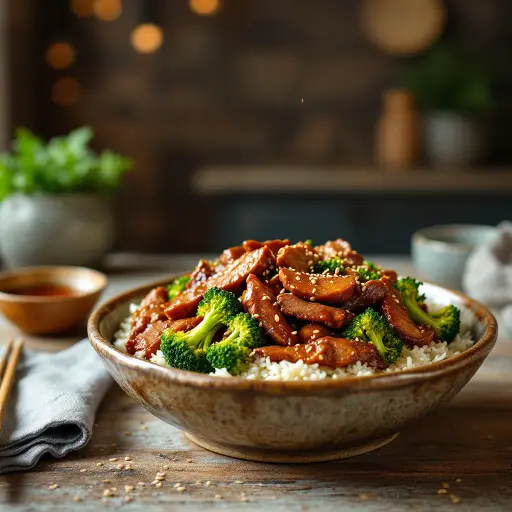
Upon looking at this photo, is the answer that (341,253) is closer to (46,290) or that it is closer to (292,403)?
(292,403)

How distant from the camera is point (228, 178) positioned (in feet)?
18.4

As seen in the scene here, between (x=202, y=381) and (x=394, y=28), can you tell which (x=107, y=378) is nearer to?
(x=202, y=381)

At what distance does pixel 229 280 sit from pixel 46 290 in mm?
1130

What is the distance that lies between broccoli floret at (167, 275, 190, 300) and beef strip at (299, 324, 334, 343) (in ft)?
1.53

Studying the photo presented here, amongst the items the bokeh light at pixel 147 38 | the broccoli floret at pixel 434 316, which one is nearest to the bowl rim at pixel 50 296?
the broccoli floret at pixel 434 316

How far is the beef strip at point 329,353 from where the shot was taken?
1.51 meters

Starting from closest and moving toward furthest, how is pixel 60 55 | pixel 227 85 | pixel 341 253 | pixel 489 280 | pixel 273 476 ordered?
pixel 273 476
pixel 341 253
pixel 489 280
pixel 60 55
pixel 227 85

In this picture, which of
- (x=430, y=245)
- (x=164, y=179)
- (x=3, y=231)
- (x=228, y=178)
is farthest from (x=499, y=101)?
(x=3, y=231)

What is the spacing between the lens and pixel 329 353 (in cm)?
152

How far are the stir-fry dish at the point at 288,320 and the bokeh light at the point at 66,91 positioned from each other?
15.5 feet

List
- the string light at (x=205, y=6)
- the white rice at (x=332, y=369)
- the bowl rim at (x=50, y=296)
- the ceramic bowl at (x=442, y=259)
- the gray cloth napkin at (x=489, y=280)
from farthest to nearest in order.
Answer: the string light at (x=205, y=6) < the ceramic bowl at (x=442, y=259) < the gray cloth napkin at (x=489, y=280) < the bowl rim at (x=50, y=296) < the white rice at (x=332, y=369)

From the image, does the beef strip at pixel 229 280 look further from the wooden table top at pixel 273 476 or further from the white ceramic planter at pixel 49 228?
the white ceramic planter at pixel 49 228

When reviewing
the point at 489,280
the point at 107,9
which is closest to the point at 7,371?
the point at 489,280

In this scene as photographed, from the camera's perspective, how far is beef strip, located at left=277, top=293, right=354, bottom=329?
159 cm
